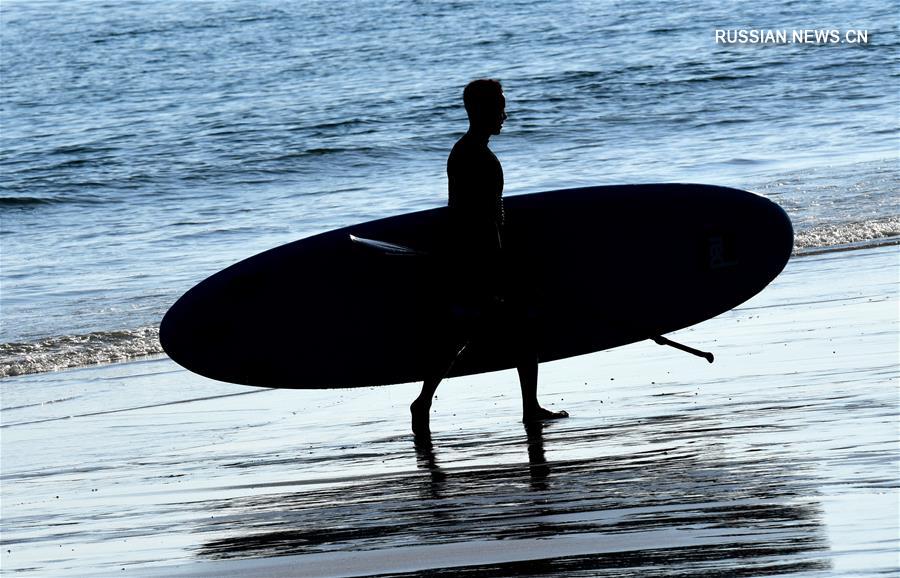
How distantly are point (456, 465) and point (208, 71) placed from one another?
24.9 metres

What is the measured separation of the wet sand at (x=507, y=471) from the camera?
3.31 meters

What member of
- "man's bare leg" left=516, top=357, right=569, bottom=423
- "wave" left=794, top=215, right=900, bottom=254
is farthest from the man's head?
"wave" left=794, top=215, right=900, bottom=254

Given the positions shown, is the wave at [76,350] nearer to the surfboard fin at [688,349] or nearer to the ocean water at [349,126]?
the ocean water at [349,126]

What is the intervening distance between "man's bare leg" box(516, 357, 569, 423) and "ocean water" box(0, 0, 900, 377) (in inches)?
157

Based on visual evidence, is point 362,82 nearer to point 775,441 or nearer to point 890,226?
point 890,226

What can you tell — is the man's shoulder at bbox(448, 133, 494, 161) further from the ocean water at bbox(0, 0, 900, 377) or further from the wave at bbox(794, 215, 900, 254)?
the wave at bbox(794, 215, 900, 254)

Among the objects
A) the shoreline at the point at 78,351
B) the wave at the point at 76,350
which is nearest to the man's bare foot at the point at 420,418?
the shoreline at the point at 78,351

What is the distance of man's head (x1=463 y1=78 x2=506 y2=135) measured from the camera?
5.11 meters

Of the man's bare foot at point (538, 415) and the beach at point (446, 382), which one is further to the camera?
the man's bare foot at point (538, 415)

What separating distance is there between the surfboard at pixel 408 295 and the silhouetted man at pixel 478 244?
29cm

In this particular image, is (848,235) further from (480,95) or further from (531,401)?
(480,95)

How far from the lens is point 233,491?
455 centimetres

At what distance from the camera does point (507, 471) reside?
441 centimetres

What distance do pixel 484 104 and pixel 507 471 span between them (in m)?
1.50
